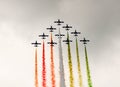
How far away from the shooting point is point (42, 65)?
428 ft

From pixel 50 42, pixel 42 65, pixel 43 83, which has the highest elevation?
pixel 50 42

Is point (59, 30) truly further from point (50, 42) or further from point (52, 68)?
point (52, 68)

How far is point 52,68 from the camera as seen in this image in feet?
433

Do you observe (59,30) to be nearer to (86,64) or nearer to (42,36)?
(42,36)

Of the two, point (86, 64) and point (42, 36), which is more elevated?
point (42, 36)

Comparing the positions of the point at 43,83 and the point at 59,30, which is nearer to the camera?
the point at 43,83

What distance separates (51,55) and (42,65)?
743cm

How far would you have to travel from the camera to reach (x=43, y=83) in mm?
126938

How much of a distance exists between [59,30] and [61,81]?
23.4 m

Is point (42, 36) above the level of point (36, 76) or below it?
above

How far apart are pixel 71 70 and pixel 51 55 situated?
11.6 metres

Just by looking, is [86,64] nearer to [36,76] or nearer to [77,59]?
[77,59]

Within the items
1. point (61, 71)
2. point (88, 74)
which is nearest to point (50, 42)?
point (61, 71)

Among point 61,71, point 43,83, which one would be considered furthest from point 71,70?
point 43,83
